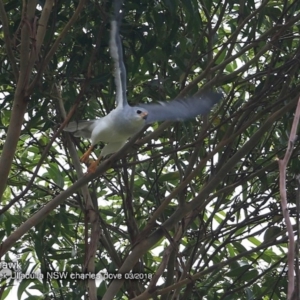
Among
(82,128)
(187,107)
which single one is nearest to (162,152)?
(82,128)

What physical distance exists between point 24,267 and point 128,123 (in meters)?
0.90

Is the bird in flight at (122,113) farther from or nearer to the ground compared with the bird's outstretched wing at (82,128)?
nearer to the ground

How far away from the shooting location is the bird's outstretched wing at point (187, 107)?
7.56 ft

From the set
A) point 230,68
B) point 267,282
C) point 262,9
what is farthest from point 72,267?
point 262,9

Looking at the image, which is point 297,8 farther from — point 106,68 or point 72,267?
point 72,267

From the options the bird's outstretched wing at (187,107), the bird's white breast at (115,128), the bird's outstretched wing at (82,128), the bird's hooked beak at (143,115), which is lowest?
the bird's outstretched wing at (187,107)

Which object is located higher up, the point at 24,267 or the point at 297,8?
the point at 297,8

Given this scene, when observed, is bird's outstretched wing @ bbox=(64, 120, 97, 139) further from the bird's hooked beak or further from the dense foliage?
the bird's hooked beak

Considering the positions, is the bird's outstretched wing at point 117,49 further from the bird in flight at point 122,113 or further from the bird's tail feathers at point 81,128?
the bird's tail feathers at point 81,128

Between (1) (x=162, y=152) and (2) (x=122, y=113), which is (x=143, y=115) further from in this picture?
(1) (x=162, y=152)

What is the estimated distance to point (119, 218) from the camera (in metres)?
3.17

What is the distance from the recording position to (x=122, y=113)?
2518 mm

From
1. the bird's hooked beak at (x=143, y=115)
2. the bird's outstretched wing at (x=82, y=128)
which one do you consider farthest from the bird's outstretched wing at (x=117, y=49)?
the bird's outstretched wing at (x=82, y=128)

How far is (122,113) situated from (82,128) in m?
0.30
